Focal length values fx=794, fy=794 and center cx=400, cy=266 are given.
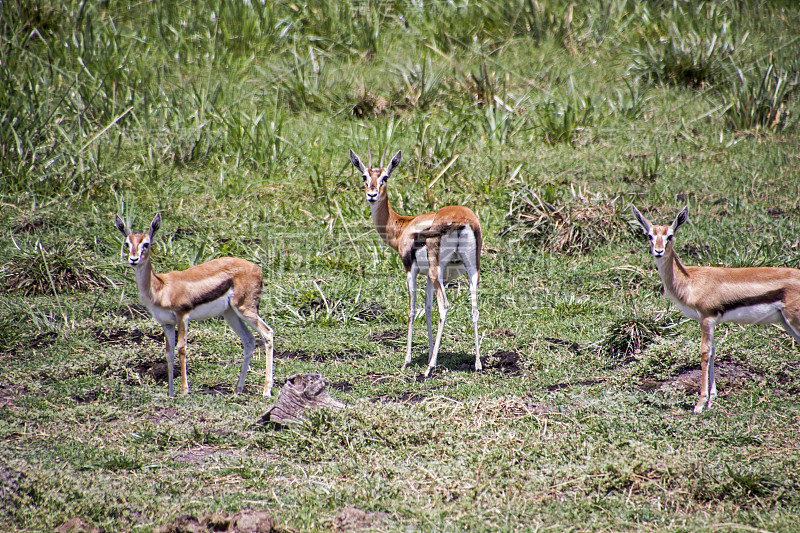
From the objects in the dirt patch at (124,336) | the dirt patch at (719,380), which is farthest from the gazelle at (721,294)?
the dirt patch at (124,336)

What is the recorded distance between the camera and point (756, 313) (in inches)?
170

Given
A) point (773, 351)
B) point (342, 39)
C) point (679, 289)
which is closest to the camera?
point (679, 289)

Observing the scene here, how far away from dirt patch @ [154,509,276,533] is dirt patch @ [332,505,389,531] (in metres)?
0.28

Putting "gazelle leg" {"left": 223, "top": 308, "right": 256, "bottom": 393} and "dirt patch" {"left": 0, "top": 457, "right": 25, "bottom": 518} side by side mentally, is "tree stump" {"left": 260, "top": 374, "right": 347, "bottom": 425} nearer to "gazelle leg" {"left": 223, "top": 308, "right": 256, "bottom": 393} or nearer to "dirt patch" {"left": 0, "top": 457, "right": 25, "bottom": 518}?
"gazelle leg" {"left": 223, "top": 308, "right": 256, "bottom": 393}

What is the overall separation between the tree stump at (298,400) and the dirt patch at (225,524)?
2.94ft

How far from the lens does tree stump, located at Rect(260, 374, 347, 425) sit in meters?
4.24

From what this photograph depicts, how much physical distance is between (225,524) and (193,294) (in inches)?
65.2

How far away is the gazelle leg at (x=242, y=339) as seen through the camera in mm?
4910

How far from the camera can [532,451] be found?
156 inches

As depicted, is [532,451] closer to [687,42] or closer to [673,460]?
[673,460]

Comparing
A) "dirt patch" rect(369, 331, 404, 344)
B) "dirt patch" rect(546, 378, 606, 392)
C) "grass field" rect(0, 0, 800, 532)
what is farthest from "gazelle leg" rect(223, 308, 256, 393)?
"dirt patch" rect(546, 378, 606, 392)

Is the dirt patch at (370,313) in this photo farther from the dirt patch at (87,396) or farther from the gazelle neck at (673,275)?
the gazelle neck at (673,275)

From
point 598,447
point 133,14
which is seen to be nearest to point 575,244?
point 598,447

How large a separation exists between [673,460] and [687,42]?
764cm
